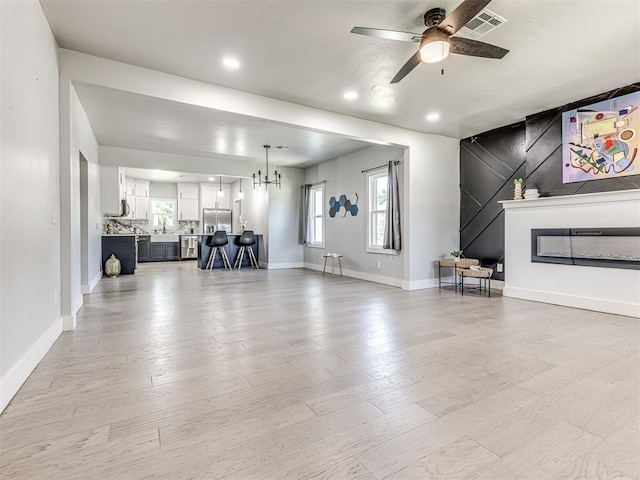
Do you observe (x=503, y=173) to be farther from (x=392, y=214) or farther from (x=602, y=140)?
(x=392, y=214)

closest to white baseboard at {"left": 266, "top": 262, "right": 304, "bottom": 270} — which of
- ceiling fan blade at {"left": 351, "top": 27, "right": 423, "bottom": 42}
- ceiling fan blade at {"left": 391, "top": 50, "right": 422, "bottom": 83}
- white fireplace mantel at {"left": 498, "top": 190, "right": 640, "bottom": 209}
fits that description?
white fireplace mantel at {"left": 498, "top": 190, "right": 640, "bottom": 209}

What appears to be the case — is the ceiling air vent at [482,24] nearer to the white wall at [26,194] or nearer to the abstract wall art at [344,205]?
the white wall at [26,194]

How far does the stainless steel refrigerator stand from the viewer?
11.6 m

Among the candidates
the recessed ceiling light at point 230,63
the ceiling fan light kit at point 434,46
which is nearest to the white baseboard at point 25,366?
the recessed ceiling light at point 230,63

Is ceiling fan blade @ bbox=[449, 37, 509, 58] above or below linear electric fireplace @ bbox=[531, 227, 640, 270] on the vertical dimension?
above

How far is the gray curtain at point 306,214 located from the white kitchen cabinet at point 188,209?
4837 mm

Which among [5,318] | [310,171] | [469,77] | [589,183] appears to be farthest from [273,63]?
[310,171]

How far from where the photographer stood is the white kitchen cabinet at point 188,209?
37.4 ft

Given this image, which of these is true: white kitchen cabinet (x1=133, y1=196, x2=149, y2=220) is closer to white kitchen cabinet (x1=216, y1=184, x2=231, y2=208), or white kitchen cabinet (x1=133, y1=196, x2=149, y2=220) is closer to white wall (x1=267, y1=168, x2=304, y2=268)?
white kitchen cabinet (x1=216, y1=184, x2=231, y2=208)

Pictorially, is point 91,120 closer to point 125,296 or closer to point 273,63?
point 125,296

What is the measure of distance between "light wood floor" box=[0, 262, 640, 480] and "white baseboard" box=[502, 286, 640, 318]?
31cm

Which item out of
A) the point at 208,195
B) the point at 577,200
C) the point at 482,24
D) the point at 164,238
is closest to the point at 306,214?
the point at 208,195

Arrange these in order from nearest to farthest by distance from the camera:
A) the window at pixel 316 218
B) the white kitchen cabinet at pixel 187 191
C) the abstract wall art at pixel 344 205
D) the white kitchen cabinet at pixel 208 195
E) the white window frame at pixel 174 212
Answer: the abstract wall art at pixel 344 205, the window at pixel 316 218, the white window frame at pixel 174 212, the white kitchen cabinet at pixel 187 191, the white kitchen cabinet at pixel 208 195

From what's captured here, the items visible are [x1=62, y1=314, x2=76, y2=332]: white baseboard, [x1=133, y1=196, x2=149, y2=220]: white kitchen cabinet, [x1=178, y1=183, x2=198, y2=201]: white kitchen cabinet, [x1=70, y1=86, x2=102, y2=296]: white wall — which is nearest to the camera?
[x1=62, y1=314, x2=76, y2=332]: white baseboard
